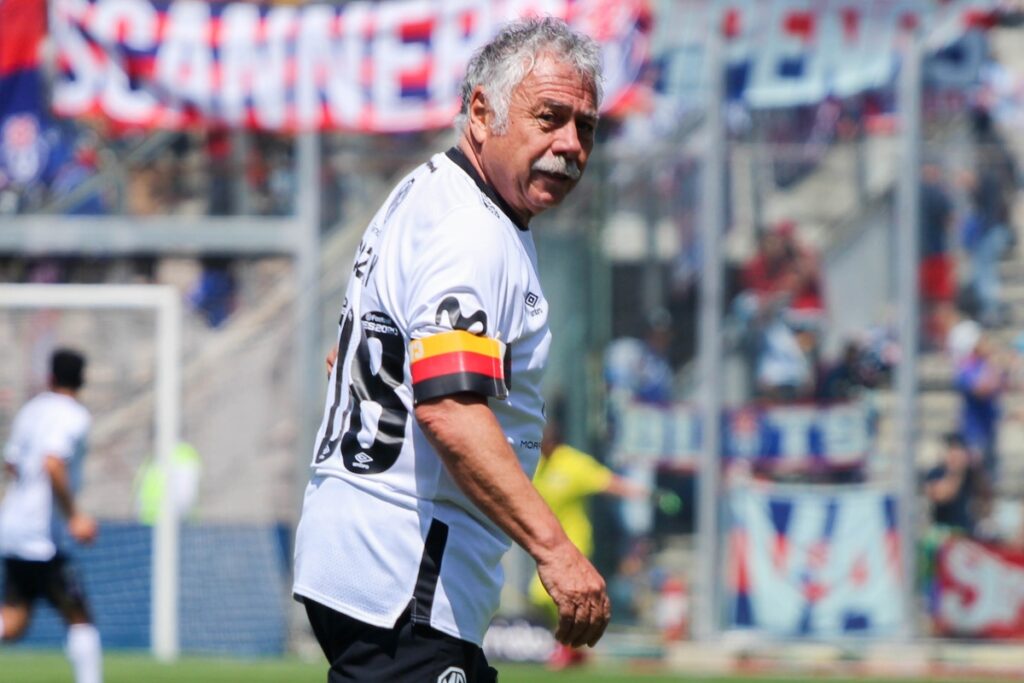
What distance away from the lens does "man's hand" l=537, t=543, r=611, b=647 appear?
345 centimetres

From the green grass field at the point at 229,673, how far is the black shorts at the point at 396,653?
331 inches

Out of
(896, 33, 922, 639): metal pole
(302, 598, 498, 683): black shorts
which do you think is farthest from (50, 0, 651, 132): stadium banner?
(302, 598, 498, 683): black shorts

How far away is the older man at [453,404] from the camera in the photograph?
3.50 metres

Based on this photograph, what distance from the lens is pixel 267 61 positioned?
14.9 metres

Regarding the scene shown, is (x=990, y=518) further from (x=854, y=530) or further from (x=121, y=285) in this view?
(x=121, y=285)

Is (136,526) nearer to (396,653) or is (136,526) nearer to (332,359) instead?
(332,359)

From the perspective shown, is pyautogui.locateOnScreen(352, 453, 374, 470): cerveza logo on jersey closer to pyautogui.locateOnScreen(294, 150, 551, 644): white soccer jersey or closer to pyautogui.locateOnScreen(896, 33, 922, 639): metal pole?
pyautogui.locateOnScreen(294, 150, 551, 644): white soccer jersey

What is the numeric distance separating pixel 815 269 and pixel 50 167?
6.10m

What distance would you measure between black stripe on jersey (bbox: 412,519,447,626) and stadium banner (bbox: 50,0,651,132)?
36.5 feet

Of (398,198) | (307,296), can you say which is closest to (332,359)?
(398,198)

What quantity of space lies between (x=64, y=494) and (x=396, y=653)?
694cm

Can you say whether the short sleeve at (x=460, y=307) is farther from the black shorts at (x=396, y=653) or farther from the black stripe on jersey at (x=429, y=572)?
the black shorts at (x=396, y=653)

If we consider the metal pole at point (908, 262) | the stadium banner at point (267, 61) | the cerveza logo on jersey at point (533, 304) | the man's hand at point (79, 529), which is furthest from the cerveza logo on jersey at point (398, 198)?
the stadium banner at point (267, 61)

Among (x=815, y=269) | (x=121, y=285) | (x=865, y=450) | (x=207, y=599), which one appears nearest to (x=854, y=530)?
(x=865, y=450)
